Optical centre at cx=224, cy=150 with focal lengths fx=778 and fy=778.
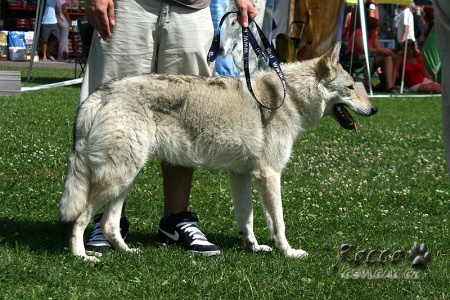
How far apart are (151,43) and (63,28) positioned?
18217 mm

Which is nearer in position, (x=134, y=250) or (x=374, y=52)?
(x=134, y=250)

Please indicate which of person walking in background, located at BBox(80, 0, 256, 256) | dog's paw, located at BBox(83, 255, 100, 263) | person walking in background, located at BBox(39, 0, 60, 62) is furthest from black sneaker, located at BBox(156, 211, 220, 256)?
person walking in background, located at BBox(39, 0, 60, 62)

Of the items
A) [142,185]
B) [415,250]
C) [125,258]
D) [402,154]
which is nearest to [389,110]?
[402,154]

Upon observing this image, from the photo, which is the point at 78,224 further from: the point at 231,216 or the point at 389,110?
the point at 389,110

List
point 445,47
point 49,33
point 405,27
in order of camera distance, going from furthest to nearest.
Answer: point 49,33, point 405,27, point 445,47

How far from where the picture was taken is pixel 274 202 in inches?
183

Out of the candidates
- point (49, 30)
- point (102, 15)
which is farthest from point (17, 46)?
point (102, 15)

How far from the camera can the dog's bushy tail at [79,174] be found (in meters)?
4.27

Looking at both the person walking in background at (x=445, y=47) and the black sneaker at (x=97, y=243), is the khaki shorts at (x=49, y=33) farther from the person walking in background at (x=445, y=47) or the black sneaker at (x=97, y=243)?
the person walking in background at (x=445, y=47)

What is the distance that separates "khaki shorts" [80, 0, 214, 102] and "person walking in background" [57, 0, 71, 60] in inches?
683

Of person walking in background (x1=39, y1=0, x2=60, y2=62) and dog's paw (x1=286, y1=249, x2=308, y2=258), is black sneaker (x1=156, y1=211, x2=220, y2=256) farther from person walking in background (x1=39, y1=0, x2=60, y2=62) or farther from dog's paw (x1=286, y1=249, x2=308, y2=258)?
person walking in background (x1=39, y1=0, x2=60, y2=62)

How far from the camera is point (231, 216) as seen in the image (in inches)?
223

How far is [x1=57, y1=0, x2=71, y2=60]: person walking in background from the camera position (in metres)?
21.5

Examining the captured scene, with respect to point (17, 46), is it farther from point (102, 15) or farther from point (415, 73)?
point (102, 15)
